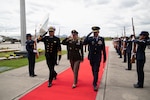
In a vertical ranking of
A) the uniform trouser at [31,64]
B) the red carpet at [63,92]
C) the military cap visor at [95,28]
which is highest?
the military cap visor at [95,28]

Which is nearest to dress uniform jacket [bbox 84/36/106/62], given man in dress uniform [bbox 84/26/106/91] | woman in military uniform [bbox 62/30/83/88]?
man in dress uniform [bbox 84/26/106/91]

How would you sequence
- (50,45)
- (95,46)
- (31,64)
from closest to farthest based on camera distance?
(95,46)
(50,45)
(31,64)

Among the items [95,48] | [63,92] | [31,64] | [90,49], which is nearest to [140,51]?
[95,48]

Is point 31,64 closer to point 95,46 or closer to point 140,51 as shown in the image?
point 95,46

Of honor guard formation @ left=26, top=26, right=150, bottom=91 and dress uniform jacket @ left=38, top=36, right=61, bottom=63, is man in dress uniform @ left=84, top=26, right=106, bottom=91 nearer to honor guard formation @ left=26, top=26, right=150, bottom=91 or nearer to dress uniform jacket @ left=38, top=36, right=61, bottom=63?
honor guard formation @ left=26, top=26, right=150, bottom=91

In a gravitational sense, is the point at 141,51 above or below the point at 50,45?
below

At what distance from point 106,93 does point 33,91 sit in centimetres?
219

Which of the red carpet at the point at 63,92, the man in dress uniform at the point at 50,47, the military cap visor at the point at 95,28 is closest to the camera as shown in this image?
the red carpet at the point at 63,92

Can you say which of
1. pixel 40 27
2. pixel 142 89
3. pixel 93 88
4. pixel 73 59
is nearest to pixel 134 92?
pixel 142 89

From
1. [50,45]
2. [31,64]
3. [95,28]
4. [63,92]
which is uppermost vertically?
[95,28]

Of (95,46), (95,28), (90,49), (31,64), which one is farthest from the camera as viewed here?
(31,64)

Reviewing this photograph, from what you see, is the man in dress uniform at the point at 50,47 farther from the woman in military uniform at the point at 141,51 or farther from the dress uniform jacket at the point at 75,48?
the woman in military uniform at the point at 141,51

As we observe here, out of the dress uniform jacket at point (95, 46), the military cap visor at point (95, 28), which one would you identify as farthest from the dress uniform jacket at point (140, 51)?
the military cap visor at point (95, 28)

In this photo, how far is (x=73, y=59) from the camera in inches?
252
